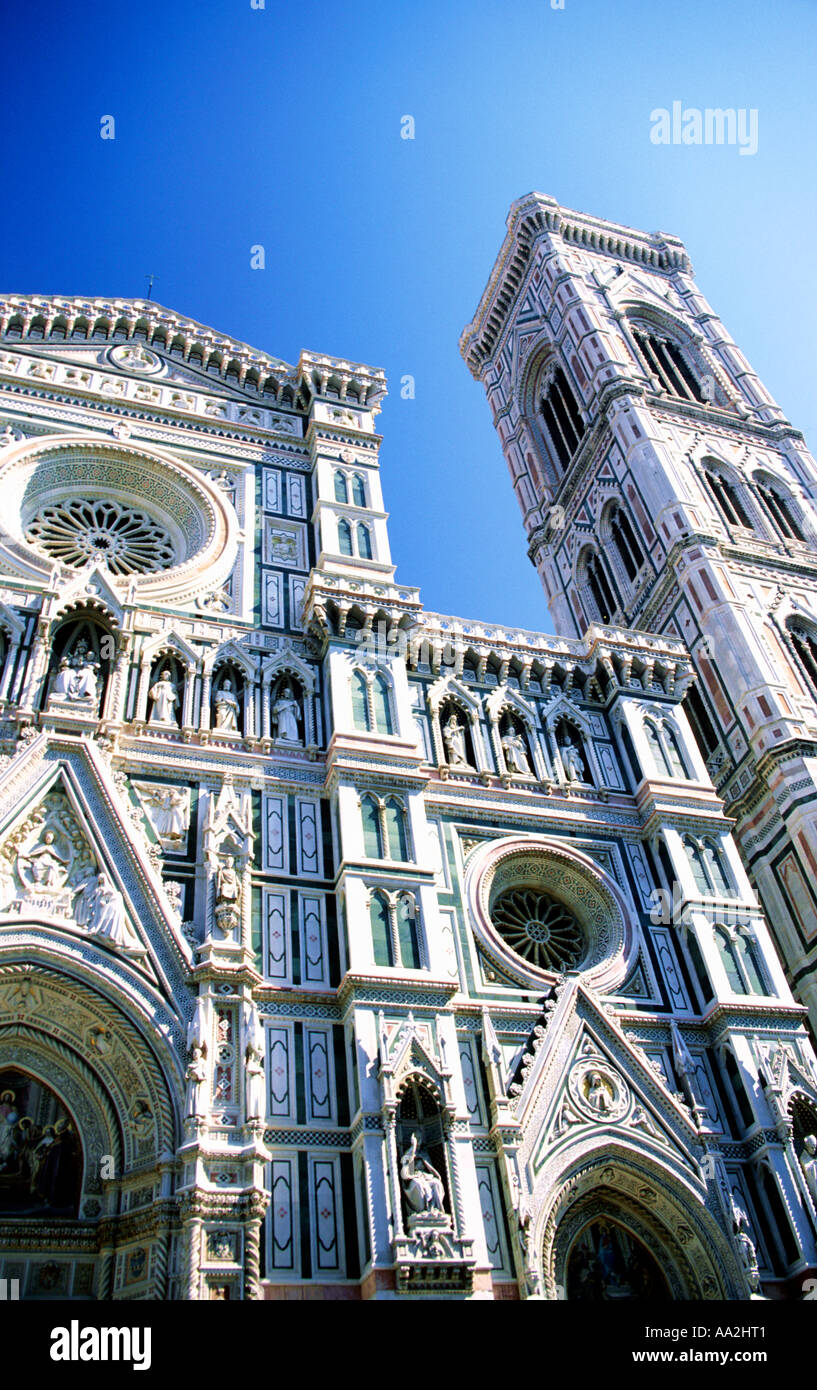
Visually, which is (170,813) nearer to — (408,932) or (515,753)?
(408,932)

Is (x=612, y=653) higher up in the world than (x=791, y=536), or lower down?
lower down

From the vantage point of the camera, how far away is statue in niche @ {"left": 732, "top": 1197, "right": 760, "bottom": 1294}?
41.6 feet

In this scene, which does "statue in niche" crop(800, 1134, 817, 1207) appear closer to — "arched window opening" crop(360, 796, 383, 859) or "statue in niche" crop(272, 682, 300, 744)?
"arched window opening" crop(360, 796, 383, 859)

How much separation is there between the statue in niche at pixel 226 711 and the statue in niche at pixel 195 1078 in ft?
16.0

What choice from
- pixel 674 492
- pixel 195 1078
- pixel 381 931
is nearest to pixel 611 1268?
pixel 381 931

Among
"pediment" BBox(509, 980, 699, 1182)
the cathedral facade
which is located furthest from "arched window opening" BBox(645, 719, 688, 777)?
"pediment" BBox(509, 980, 699, 1182)

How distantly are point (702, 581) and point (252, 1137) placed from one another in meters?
16.2

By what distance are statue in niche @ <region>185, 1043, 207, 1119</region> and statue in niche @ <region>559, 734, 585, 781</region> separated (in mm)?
7678

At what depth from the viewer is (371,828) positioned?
15148 millimetres

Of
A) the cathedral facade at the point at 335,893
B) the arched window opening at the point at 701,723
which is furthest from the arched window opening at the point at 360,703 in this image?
the arched window opening at the point at 701,723

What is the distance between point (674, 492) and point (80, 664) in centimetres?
1549
